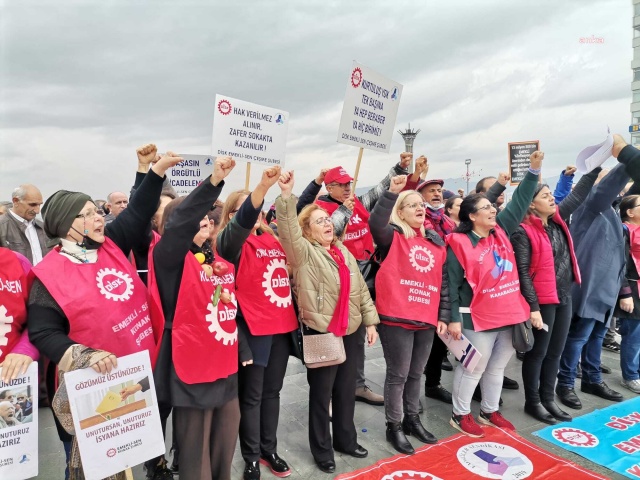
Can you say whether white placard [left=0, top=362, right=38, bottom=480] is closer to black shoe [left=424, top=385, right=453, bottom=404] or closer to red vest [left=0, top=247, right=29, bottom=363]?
red vest [left=0, top=247, right=29, bottom=363]

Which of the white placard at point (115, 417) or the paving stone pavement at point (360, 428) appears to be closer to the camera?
the white placard at point (115, 417)

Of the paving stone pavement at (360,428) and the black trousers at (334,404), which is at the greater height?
the black trousers at (334,404)

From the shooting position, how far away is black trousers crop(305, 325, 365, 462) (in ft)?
10.7

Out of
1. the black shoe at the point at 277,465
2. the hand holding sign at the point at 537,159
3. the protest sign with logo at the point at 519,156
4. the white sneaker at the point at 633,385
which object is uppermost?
the protest sign with logo at the point at 519,156

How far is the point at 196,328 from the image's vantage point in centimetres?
240

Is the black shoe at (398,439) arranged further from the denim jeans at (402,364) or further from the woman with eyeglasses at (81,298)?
the woman with eyeglasses at (81,298)

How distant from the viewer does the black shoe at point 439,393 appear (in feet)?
14.7

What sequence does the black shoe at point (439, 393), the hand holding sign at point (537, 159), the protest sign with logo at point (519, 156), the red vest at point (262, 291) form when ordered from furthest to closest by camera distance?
the protest sign with logo at point (519, 156) → the black shoe at point (439, 393) → the hand holding sign at point (537, 159) → the red vest at point (262, 291)

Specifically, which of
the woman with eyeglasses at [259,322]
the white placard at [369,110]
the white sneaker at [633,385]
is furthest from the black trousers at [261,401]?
the white sneaker at [633,385]

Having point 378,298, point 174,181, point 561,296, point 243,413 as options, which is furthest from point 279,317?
point 174,181

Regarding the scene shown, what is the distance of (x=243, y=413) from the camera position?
120 inches

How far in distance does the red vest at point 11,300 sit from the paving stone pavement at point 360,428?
148 cm

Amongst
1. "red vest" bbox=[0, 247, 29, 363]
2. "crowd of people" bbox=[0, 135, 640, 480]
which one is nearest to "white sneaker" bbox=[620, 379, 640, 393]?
"crowd of people" bbox=[0, 135, 640, 480]

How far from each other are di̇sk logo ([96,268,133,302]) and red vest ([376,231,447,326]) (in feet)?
6.40
